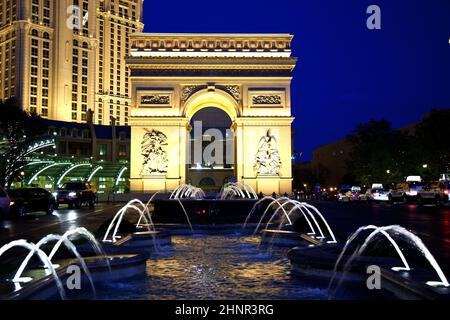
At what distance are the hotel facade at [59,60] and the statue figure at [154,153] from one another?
195 ft

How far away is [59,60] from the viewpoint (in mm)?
111250

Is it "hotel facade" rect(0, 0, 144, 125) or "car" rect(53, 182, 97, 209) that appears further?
"hotel facade" rect(0, 0, 144, 125)

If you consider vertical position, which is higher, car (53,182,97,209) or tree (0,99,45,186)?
tree (0,99,45,186)

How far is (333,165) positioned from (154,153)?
77865 mm

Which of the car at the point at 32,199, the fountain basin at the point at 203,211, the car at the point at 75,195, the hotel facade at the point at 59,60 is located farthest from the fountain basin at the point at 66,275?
the hotel facade at the point at 59,60

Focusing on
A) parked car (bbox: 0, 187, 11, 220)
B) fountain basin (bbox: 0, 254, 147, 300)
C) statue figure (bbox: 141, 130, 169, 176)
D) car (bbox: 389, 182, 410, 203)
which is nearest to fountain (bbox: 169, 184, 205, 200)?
statue figure (bbox: 141, 130, 169, 176)

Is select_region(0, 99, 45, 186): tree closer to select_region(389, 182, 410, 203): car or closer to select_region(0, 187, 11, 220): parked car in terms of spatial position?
select_region(0, 187, 11, 220): parked car

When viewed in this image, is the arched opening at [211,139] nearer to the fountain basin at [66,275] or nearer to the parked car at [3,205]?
the parked car at [3,205]

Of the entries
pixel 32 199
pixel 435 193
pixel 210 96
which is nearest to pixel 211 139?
pixel 210 96

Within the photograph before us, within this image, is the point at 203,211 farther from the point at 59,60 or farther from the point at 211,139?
the point at 59,60

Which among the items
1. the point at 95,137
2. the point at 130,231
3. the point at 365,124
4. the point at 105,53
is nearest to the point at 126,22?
the point at 105,53

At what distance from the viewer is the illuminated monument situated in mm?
45312

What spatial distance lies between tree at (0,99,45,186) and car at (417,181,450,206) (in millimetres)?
29515

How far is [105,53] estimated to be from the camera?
412 feet
